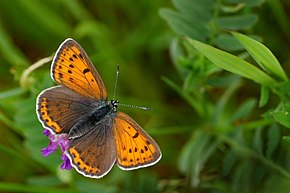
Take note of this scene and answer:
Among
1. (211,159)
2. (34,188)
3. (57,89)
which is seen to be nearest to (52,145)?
(57,89)

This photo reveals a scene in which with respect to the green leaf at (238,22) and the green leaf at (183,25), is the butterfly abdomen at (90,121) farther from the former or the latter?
the green leaf at (238,22)

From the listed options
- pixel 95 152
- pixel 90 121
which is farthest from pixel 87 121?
pixel 95 152

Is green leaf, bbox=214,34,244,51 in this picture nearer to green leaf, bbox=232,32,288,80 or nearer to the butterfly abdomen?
green leaf, bbox=232,32,288,80

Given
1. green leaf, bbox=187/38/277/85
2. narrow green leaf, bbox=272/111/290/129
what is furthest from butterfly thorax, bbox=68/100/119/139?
narrow green leaf, bbox=272/111/290/129

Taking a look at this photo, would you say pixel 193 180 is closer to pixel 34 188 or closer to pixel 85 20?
pixel 34 188

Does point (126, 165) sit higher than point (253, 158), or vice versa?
point (126, 165)

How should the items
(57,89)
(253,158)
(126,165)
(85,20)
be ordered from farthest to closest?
(85,20)
(253,158)
(57,89)
(126,165)
